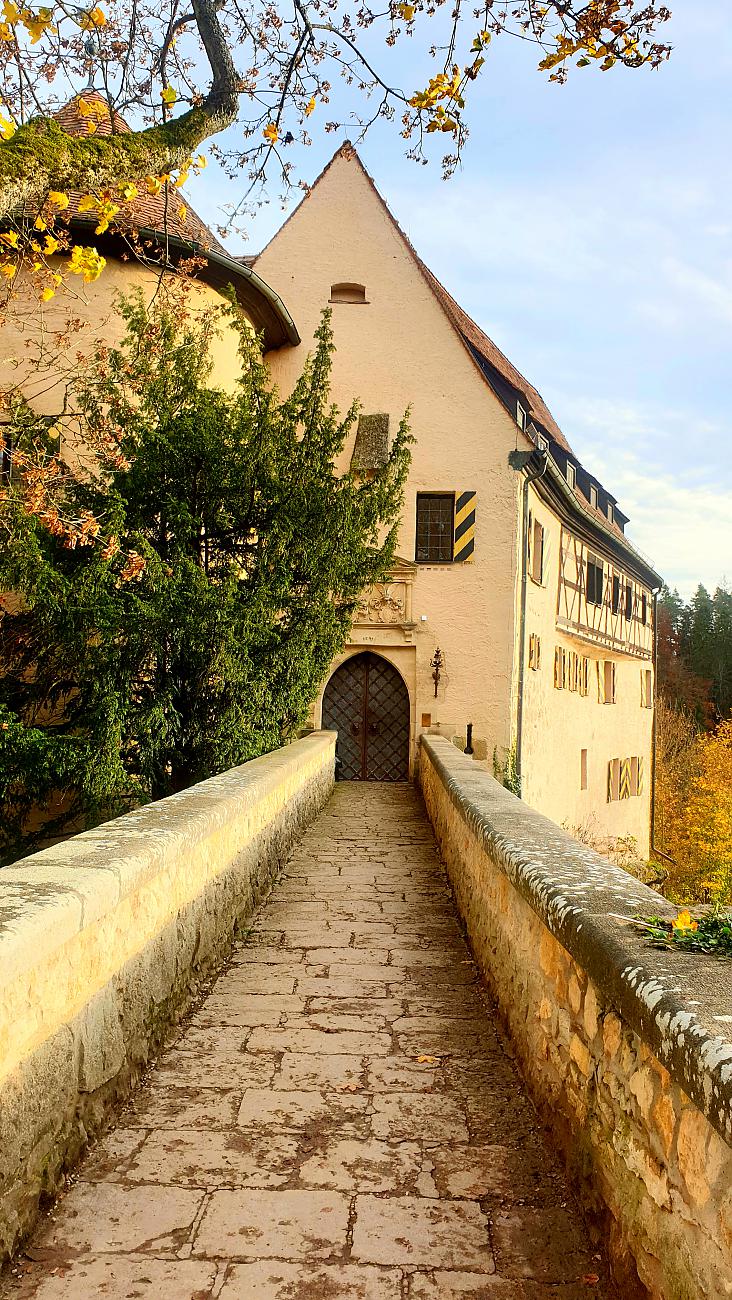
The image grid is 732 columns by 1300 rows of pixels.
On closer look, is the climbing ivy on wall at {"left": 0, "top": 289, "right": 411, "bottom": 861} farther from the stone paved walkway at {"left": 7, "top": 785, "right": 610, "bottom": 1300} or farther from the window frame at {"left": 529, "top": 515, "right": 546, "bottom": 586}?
the window frame at {"left": 529, "top": 515, "right": 546, "bottom": 586}

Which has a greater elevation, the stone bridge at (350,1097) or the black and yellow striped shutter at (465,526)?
the black and yellow striped shutter at (465,526)

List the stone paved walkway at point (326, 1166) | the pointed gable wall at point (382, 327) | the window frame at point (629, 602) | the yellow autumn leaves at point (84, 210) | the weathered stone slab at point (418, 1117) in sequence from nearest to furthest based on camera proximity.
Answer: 1. the stone paved walkway at point (326, 1166)
2. the weathered stone slab at point (418, 1117)
3. the yellow autumn leaves at point (84, 210)
4. the pointed gable wall at point (382, 327)
5. the window frame at point (629, 602)

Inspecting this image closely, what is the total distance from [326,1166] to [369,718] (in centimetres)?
1387

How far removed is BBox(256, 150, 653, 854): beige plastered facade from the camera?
16297 millimetres

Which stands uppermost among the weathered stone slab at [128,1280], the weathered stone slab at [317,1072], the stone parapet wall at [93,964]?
the stone parapet wall at [93,964]

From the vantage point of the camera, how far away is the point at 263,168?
22.0 feet

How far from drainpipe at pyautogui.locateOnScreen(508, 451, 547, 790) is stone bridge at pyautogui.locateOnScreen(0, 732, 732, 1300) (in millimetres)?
12116

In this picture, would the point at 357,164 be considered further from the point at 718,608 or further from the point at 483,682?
the point at 718,608

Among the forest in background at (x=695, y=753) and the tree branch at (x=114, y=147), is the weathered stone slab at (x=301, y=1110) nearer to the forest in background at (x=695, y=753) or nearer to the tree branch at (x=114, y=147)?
the forest in background at (x=695, y=753)

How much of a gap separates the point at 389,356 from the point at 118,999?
1494 cm

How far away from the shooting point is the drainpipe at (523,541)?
16.4m

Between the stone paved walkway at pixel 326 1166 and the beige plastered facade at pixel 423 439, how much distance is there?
449 inches

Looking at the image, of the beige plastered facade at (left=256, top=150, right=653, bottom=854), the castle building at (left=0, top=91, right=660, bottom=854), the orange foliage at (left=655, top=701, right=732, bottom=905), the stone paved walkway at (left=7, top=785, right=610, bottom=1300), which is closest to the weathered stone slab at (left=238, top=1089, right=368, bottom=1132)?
the stone paved walkway at (left=7, top=785, right=610, bottom=1300)

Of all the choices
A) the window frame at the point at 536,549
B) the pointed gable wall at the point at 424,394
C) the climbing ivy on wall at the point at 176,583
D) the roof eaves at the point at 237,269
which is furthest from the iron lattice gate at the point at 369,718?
the climbing ivy on wall at the point at 176,583
